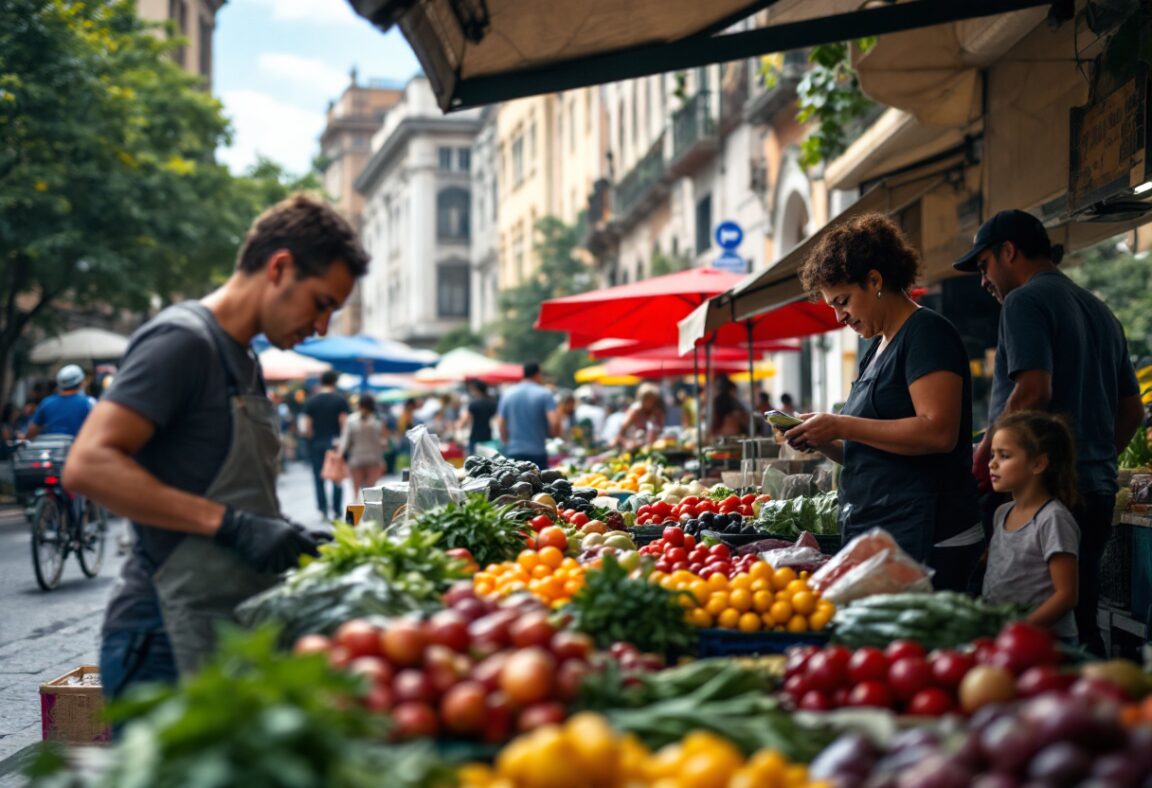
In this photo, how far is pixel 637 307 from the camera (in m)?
13.0

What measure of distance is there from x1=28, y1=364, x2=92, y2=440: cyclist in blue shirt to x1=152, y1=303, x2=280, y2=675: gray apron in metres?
10.8

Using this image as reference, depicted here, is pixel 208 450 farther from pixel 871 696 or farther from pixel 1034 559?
pixel 1034 559

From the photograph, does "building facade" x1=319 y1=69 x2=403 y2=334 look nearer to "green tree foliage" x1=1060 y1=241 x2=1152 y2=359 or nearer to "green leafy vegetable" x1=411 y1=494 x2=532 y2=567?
"green tree foliage" x1=1060 y1=241 x2=1152 y2=359

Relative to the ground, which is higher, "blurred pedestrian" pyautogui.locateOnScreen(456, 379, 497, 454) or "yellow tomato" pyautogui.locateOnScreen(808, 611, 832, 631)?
"blurred pedestrian" pyautogui.locateOnScreen(456, 379, 497, 454)

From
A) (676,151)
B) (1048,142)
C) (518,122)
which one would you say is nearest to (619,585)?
(1048,142)

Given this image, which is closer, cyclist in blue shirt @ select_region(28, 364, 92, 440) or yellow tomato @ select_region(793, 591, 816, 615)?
yellow tomato @ select_region(793, 591, 816, 615)

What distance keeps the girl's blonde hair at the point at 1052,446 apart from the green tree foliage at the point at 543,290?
3823cm

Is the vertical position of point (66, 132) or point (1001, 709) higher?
point (66, 132)

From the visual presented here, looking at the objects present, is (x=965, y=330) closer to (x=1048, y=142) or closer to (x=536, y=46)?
(x=1048, y=142)

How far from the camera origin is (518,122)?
56.9 m

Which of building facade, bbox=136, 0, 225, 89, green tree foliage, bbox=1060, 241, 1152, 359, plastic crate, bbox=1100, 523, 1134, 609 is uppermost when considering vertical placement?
building facade, bbox=136, 0, 225, 89

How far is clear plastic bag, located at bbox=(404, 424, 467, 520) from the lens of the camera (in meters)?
6.09

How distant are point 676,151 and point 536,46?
2393 centimetres

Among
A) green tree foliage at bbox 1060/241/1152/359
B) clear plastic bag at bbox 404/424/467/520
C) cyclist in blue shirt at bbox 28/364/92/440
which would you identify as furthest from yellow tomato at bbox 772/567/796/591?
green tree foliage at bbox 1060/241/1152/359
